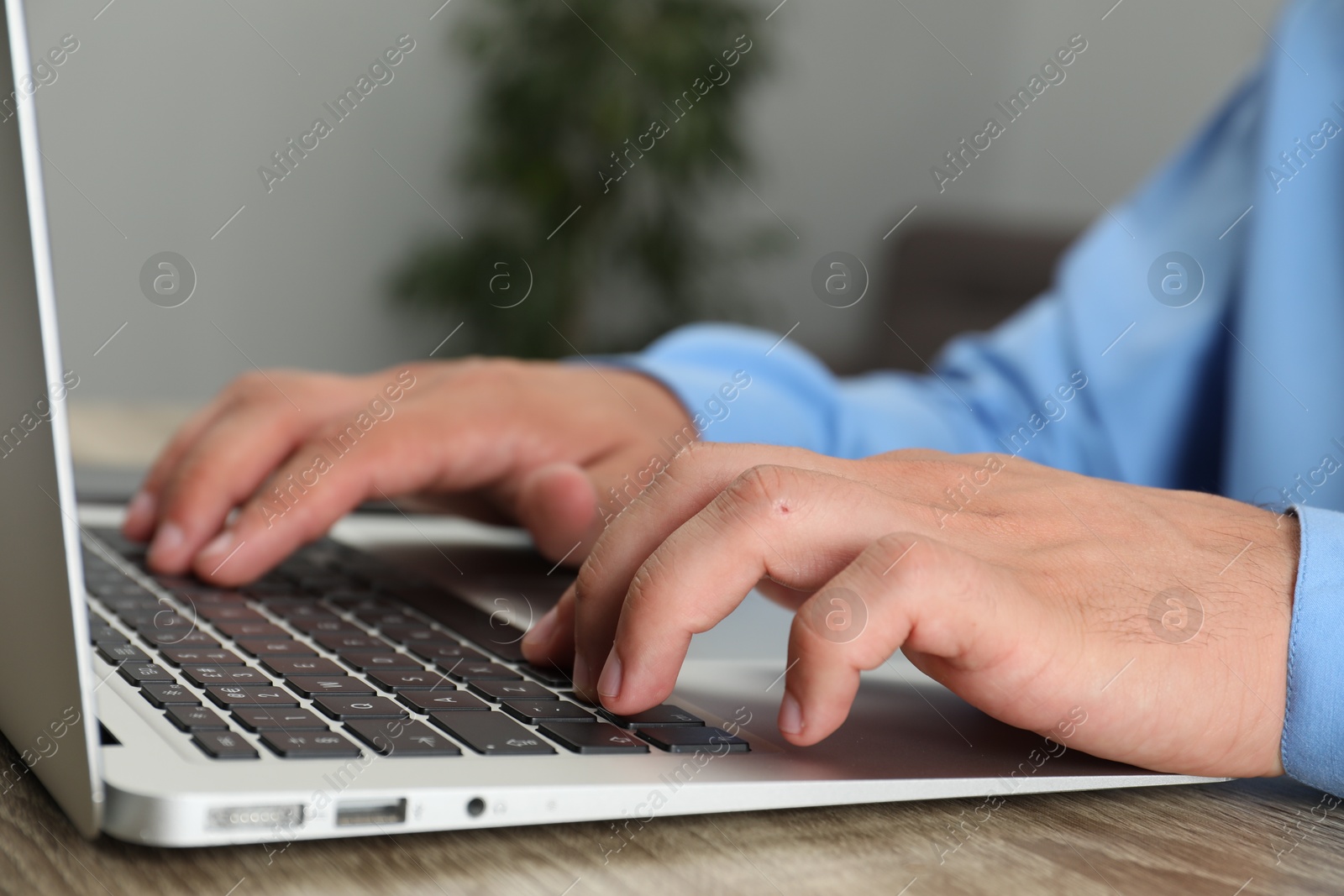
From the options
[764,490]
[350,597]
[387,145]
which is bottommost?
[350,597]

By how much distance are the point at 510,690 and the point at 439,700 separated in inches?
1.4

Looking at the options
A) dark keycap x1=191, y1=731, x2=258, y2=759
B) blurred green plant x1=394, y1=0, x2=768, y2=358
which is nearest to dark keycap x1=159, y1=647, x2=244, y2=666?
dark keycap x1=191, y1=731, x2=258, y2=759

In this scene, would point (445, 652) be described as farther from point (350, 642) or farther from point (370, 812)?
point (370, 812)

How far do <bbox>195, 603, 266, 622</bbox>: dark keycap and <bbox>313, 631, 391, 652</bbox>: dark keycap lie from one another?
4cm

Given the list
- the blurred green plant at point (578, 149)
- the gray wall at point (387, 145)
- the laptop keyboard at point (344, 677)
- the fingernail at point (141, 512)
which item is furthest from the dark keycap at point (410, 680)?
the blurred green plant at point (578, 149)

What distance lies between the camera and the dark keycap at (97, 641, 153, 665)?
437 mm

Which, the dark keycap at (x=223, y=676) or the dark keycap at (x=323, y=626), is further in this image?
the dark keycap at (x=323, y=626)

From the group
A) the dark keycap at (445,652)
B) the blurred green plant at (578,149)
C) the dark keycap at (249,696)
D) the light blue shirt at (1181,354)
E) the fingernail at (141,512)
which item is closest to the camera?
the dark keycap at (249,696)

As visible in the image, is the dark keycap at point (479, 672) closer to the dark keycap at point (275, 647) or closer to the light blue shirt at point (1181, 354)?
the dark keycap at point (275, 647)

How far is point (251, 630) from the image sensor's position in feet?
1.70

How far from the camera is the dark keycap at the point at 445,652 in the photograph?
0.49 m

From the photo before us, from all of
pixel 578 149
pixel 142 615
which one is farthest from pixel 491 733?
pixel 578 149

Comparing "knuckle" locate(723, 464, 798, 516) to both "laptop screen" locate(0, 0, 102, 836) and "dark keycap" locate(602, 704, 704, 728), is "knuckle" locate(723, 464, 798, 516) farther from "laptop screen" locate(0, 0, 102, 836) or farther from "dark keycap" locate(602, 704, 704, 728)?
"laptop screen" locate(0, 0, 102, 836)

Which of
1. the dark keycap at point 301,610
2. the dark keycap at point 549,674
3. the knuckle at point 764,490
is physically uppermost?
the knuckle at point 764,490
